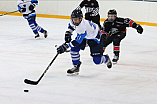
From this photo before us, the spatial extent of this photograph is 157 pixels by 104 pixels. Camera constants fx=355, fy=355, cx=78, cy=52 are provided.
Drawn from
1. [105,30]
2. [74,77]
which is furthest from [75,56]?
[105,30]

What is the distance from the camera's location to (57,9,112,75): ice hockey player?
354 centimetres

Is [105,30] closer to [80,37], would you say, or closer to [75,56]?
[75,56]

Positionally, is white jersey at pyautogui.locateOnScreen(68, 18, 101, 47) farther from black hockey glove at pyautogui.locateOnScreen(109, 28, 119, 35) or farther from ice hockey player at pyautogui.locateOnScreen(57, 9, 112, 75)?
black hockey glove at pyautogui.locateOnScreen(109, 28, 119, 35)

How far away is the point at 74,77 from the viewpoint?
153 inches

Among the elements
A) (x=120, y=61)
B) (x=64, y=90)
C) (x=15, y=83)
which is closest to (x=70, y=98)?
(x=64, y=90)

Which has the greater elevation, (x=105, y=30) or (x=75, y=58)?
(x=105, y=30)

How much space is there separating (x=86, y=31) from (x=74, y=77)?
55cm

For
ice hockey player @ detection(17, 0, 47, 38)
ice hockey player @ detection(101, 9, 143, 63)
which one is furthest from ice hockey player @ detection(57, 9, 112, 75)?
ice hockey player @ detection(17, 0, 47, 38)

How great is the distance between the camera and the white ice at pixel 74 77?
3107 millimetres

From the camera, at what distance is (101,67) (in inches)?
175

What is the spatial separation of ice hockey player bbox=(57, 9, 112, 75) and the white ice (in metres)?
0.21

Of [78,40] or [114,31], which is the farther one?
[114,31]

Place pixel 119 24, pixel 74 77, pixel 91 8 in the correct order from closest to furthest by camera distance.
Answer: pixel 74 77, pixel 119 24, pixel 91 8

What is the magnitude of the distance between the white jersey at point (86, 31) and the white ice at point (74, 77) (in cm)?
44
